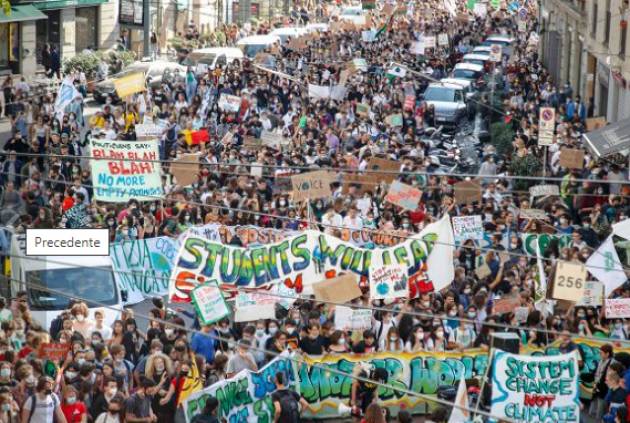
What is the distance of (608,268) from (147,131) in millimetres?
14024

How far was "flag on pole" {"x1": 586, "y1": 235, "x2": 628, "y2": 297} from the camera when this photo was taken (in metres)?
18.4

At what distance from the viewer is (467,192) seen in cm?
2462

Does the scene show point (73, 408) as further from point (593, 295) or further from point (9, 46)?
point (9, 46)

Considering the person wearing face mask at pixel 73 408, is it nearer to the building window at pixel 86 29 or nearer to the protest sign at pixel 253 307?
the protest sign at pixel 253 307

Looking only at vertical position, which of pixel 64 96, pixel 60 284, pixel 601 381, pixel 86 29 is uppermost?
pixel 86 29

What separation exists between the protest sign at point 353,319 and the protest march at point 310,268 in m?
0.03

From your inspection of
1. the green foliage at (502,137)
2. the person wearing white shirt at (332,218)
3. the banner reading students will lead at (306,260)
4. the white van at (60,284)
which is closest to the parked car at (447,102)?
the green foliage at (502,137)

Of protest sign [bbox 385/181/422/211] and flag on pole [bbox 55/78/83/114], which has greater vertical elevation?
flag on pole [bbox 55/78/83/114]

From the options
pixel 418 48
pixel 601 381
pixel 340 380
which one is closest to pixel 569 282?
pixel 601 381

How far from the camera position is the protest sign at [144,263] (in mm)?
21797

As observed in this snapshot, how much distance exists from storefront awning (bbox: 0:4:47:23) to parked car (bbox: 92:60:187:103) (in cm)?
437

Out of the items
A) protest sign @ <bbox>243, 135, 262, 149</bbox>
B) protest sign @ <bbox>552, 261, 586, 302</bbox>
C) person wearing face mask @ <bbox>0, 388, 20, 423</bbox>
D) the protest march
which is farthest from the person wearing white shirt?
person wearing face mask @ <bbox>0, 388, 20, 423</bbox>

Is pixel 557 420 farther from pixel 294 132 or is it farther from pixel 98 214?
pixel 294 132

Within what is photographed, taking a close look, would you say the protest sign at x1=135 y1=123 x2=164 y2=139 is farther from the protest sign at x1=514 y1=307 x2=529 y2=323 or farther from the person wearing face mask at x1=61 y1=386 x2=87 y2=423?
the person wearing face mask at x1=61 y1=386 x2=87 y2=423
